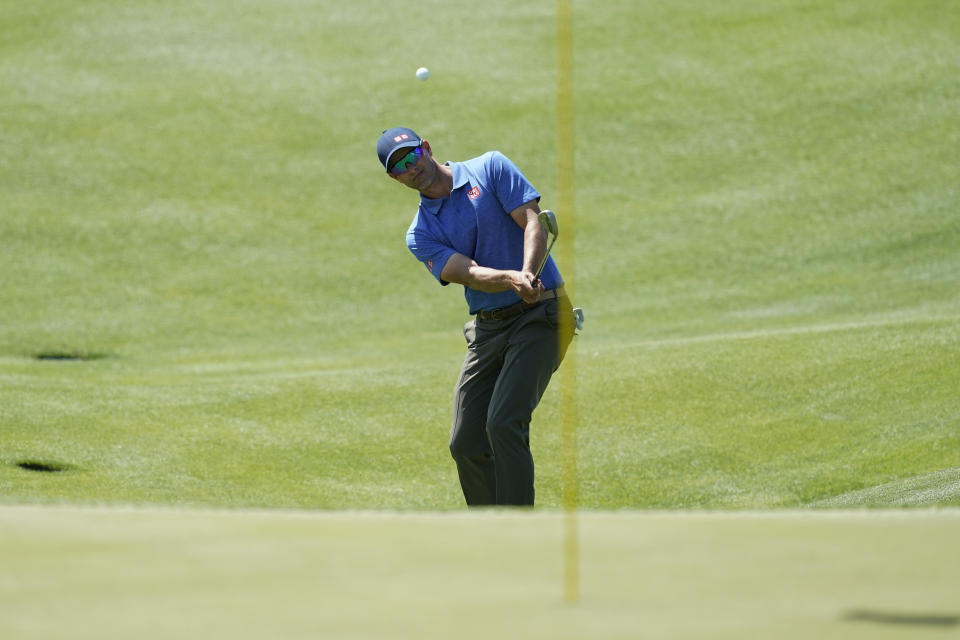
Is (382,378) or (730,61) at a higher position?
(730,61)

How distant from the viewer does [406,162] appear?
6891mm

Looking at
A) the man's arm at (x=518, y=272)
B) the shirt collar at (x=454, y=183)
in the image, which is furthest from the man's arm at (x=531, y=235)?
the shirt collar at (x=454, y=183)

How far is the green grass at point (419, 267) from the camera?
10039mm

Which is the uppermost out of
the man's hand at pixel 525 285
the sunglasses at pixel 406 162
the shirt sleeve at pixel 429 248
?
the sunglasses at pixel 406 162

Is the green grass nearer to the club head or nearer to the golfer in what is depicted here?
the golfer

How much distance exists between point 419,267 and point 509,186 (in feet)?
34.8

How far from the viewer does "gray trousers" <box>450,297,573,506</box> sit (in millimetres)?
6672

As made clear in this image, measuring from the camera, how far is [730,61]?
73.2ft

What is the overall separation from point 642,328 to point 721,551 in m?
11.2

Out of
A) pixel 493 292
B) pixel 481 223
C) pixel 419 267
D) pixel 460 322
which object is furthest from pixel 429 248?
pixel 419 267

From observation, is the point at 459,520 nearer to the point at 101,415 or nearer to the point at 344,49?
the point at 101,415

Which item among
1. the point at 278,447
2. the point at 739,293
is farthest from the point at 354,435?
the point at 739,293

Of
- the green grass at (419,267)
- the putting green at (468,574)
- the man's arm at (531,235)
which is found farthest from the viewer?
the green grass at (419,267)

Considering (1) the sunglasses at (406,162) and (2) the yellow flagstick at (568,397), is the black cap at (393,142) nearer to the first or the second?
(1) the sunglasses at (406,162)
